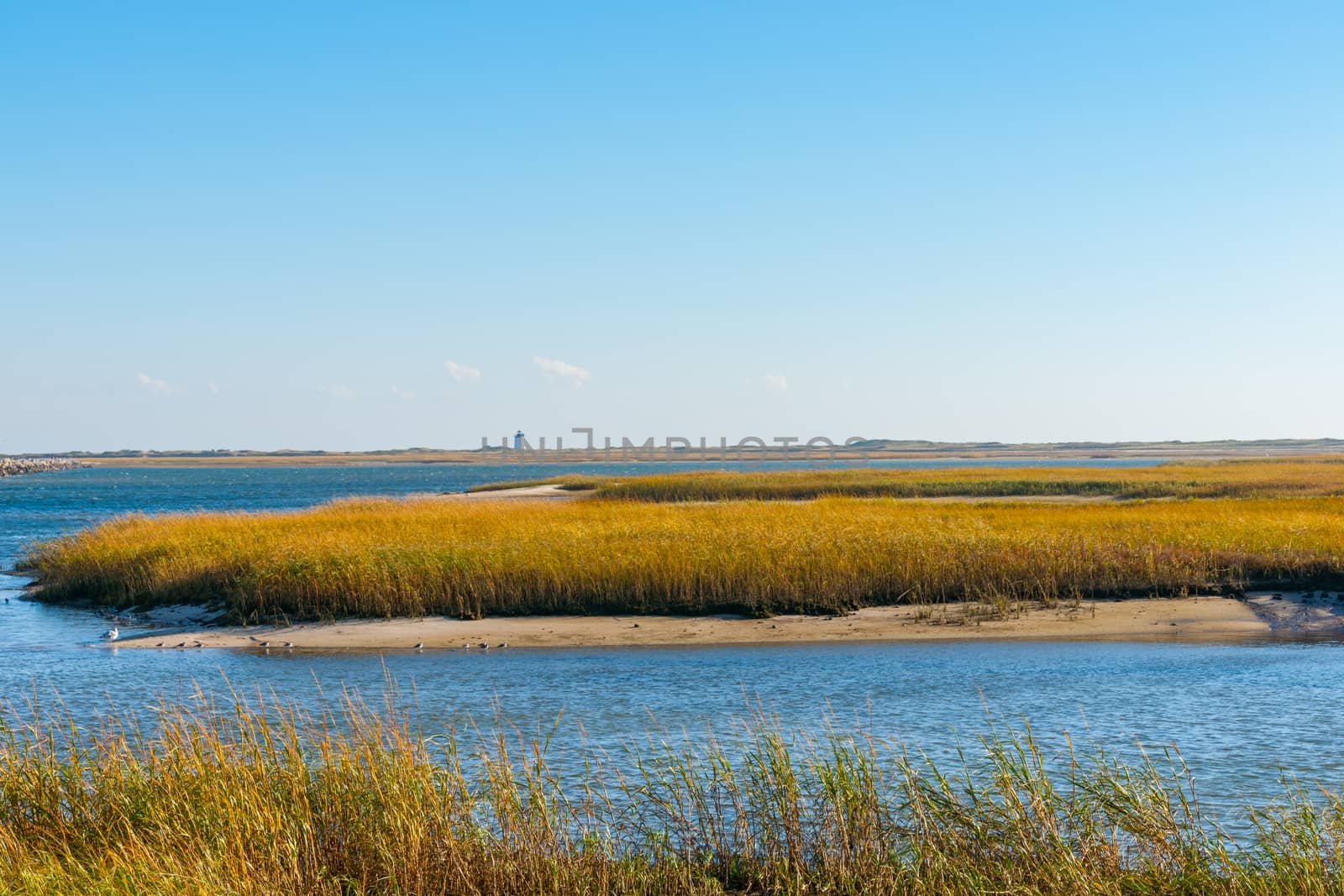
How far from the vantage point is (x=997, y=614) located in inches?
940

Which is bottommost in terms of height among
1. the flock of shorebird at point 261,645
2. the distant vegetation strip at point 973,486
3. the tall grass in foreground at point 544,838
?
the flock of shorebird at point 261,645

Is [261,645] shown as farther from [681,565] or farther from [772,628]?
[772,628]

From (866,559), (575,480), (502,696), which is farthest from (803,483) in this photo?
(502,696)

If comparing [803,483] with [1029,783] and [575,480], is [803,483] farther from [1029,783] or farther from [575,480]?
[1029,783]

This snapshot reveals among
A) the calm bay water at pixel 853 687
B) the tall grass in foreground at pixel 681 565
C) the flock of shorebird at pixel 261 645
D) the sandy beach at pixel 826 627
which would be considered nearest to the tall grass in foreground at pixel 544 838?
the calm bay water at pixel 853 687

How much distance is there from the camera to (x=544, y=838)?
855 centimetres

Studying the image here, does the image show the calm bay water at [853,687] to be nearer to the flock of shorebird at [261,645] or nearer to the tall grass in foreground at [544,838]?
the flock of shorebird at [261,645]

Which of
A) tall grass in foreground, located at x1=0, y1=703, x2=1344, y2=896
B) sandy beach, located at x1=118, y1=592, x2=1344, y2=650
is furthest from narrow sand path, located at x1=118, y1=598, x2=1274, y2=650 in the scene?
tall grass in foreground, located at x1=0, y1=703, x2=1344, y2=896

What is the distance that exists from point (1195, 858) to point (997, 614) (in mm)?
15899

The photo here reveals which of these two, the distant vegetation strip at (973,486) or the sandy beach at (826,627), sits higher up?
the distant vegetation strip at (973,486)

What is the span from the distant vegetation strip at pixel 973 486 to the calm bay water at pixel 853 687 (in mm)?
35327

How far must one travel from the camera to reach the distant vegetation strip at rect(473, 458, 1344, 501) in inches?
2362

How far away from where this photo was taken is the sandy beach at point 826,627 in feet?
73.4

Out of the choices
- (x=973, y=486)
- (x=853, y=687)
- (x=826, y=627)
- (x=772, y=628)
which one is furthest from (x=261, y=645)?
(x=973, y=486)
